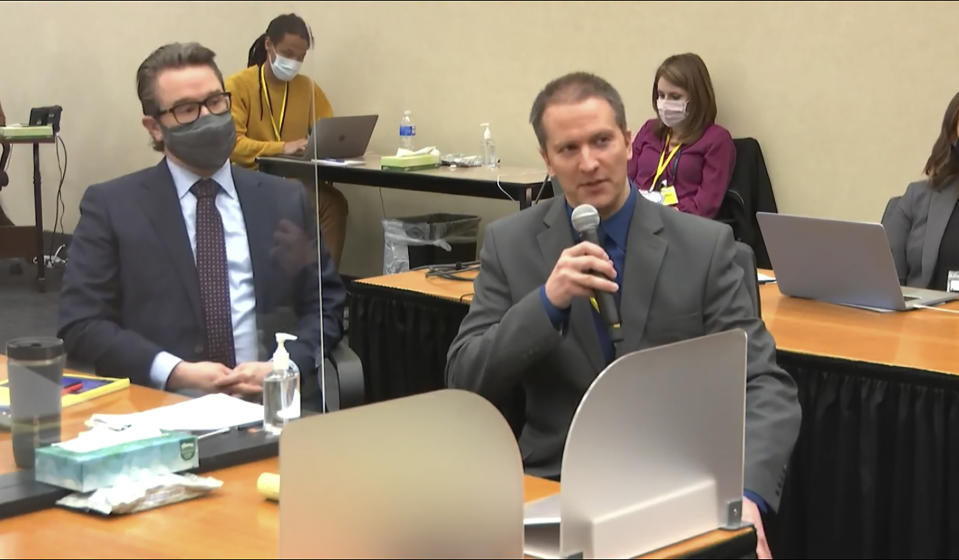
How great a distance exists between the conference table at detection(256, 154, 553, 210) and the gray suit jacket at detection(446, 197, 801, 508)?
2.95 m

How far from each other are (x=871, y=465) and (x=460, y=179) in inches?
Result: 135

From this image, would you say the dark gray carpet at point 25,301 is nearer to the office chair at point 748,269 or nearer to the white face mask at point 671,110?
the office chair at point 748,269

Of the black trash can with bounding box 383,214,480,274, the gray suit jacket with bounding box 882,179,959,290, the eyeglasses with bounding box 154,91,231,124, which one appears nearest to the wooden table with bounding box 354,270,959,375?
the gray suit jacket with bounding box 882,179,959,290

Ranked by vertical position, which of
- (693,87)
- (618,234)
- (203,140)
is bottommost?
(618,234)

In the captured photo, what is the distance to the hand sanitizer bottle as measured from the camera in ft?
7.20

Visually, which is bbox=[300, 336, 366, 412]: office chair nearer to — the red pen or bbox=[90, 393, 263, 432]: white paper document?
bbox=[90, 393, 263, 432]: white paper document

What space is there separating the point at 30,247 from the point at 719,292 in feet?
4.24

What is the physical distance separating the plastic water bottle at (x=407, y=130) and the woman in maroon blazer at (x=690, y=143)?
5.53ft

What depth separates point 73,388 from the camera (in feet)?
7.13

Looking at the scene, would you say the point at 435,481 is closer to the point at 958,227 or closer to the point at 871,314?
the point at 871,314

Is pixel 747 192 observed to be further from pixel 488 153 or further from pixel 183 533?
pixel 183 533

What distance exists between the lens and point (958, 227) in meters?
3.94

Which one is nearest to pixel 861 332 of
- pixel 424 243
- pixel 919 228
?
pixel 919 228

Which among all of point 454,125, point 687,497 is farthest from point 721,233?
point 454,125
